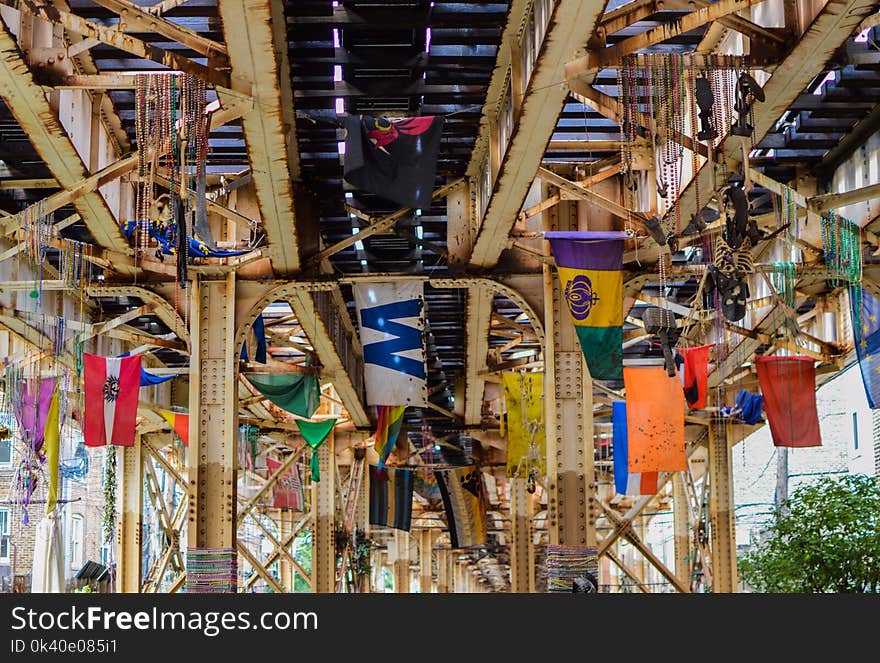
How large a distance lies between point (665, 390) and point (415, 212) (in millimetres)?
4100

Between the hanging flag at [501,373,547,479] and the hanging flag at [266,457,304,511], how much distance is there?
10588mm

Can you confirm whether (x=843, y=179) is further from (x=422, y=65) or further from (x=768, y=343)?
(x=422, y=65)

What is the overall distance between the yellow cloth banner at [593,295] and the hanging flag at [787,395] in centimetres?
369

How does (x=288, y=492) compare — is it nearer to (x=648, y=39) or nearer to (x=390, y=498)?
(x=390, y=498)

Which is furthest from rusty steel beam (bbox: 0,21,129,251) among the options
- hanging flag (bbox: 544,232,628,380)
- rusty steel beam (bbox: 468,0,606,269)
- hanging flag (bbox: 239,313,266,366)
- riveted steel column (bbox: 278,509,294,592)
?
riveted steel column (bbox: 278,509,294,592)

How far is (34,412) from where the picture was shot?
20641 mm

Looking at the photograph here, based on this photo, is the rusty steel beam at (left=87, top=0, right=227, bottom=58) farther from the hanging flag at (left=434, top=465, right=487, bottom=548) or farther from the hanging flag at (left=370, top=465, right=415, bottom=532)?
the hanging flag at (left=434, top=465, right=487, bottom=548)

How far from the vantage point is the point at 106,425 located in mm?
18828

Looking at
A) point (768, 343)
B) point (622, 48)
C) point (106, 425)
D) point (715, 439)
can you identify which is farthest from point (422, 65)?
point (715, 439)

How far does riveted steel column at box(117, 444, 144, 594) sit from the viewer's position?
27406 mm

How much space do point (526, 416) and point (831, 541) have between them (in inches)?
218

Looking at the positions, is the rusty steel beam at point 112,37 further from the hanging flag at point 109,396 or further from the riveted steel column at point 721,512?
the riveted steel column at point 721,512

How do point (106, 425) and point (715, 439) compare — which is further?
point (715, 439)

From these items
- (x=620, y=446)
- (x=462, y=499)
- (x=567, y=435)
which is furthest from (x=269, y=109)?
(x=462, y=499)
